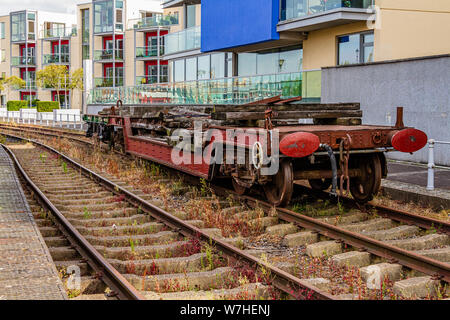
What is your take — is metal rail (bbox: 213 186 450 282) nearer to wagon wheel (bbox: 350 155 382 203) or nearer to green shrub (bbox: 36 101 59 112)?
wagon wheel (bbox: 350 155 382 203)

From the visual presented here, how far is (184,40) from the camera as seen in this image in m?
31.9

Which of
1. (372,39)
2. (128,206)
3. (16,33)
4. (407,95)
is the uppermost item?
(16,33)

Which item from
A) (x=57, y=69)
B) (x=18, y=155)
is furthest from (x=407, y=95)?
(x=57, y=69)

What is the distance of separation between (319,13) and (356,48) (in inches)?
73.3

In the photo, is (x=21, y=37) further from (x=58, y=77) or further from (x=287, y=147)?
(x=287, y=147)

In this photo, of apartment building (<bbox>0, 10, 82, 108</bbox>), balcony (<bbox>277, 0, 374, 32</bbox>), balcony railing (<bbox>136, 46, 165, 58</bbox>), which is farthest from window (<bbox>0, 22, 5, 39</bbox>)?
balcony (<bbox>277, 0, 374, 32</bbox>)

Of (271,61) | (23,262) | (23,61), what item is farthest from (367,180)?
(23,61)

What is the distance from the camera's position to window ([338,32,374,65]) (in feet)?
65.5

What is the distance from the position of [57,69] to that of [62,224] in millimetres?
61061

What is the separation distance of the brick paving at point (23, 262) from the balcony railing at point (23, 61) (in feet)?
239

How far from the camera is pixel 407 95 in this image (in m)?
14.7

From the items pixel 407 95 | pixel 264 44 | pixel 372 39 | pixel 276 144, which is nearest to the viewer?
pixel 276 144

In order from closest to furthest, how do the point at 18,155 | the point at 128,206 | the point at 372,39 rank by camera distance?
1. the point at 128,206
2. the point at 18,155
3. the point at 372,39
